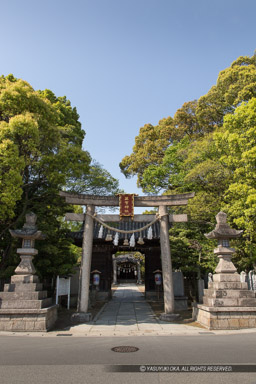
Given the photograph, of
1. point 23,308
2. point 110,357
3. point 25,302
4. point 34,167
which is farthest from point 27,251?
point 110,357

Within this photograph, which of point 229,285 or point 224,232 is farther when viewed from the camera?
point 224,232

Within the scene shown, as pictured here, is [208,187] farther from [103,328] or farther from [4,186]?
[4,186]

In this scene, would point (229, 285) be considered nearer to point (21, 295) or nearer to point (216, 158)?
point (21, 295)

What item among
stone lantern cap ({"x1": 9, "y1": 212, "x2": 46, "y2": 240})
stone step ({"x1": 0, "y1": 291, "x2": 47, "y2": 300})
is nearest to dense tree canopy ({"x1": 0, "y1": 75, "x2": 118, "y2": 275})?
stone lantern cap ({"x1": 9, "y1": 212, "x2": 46, "y2": 240})

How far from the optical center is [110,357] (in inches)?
247

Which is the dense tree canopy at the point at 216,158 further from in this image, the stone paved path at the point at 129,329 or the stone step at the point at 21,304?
the stone step at the point at 21,304

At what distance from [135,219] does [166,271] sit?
3115mm

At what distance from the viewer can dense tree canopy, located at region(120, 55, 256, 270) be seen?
1331 centimetres

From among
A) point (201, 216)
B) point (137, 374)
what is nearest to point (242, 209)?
point (201, 216)

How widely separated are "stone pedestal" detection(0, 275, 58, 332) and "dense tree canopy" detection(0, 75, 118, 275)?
7.28 feet

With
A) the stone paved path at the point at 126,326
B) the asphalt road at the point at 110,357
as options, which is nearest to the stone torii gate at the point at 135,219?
the stone paved path at the point at 126,326

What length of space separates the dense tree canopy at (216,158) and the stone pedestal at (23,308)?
9.11 metres

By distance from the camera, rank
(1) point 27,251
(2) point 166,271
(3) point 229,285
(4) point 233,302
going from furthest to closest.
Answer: (2) point 166,271 < (1) point 27,251 < (3) point 229,285 < (4) point 233,302

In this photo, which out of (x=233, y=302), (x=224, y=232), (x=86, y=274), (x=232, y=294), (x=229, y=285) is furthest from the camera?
(x=86, y=274)
